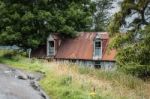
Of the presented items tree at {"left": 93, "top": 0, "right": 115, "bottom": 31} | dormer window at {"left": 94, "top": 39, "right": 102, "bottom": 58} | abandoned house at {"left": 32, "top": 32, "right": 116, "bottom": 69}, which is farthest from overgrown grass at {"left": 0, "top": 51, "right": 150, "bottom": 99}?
tree at {"left": 93, "top": 0, "right": 115, "bottom": 31}

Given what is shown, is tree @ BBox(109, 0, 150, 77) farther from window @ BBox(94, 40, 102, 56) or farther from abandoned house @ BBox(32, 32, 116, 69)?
window @ BBox(94, 40, 102, 56)

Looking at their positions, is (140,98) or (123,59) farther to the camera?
(123,59)

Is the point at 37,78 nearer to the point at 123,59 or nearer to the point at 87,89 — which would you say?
the point at 87,89

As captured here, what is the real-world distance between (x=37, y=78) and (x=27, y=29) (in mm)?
20794

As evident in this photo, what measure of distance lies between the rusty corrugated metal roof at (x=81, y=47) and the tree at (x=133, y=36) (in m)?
15.9

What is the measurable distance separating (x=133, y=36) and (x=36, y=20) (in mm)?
17260

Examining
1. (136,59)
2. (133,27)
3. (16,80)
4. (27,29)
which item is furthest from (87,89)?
(27,29)

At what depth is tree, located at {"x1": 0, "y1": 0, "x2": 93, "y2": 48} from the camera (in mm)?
36219

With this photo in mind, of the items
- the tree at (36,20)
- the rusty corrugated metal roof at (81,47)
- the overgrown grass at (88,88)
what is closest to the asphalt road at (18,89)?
the overgrown grass at (88,88)

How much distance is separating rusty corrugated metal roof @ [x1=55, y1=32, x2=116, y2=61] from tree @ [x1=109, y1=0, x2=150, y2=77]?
1592 cm

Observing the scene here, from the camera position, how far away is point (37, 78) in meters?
15.8

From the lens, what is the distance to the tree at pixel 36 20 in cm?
3622

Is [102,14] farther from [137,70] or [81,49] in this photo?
[137,70]

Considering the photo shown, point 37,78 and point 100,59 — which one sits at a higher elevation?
point 37,78
